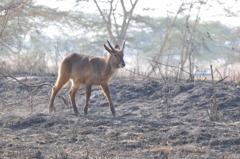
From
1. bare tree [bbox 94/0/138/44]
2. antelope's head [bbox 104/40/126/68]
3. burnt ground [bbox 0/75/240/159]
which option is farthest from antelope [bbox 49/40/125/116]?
bare tree [bbox 94/0/138/44]

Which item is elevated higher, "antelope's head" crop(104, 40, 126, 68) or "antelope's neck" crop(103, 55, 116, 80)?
"antelope's head" crop(104, 40, 126, 68)

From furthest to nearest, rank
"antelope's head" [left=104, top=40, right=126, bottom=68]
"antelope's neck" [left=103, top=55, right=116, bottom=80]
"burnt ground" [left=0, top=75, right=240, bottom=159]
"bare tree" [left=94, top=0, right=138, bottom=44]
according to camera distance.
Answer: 1. "bare tree" [left=94, top=0, right=138, bottom=44]
2. "antelope's neck" [left=103, top=55, right=116, bottom=80]
3. "antelope's head" [left=104, top=40, right=126, bottom=68]
4. "burnt ground" [left=0, top=75, right=240, bottom=159]

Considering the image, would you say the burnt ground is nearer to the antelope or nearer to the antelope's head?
the antelope

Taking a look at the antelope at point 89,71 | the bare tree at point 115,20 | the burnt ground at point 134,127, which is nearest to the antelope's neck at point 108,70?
the antelope at point 89,71

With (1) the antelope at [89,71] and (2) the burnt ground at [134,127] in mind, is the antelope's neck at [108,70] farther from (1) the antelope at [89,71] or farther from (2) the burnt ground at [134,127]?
(2) the burnt ground at [134,127]

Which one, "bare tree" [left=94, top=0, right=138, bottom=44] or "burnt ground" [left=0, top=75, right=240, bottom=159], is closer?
"burnt ground" [left=0, top=75, right=240, bottom=159]

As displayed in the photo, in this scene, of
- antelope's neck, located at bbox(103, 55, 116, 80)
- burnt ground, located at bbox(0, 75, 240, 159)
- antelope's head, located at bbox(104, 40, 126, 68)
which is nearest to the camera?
burnt ground, located at bbox(0, 75, 240, 159)

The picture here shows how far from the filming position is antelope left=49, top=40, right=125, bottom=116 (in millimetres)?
10094

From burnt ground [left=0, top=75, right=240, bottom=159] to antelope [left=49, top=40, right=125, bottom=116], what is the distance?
61 cm

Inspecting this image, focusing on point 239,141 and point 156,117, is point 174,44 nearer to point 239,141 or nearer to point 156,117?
point 156,117

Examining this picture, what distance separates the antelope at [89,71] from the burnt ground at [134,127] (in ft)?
2.00

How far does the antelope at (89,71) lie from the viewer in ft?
33.1

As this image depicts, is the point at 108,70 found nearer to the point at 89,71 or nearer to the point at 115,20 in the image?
the point at 89,71

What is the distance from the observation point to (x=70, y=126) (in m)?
8.09
